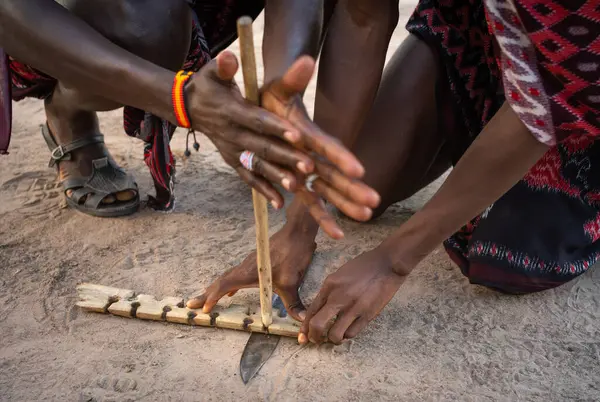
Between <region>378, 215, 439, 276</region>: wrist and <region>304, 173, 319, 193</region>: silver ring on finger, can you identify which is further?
<region>378, 215, 439, 276</region>: wrist

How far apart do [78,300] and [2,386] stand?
1.03 ft

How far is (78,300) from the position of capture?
1.67 metres

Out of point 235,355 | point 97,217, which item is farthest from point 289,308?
point 97,217

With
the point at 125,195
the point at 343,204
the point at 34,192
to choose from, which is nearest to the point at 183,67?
the point at 125,195

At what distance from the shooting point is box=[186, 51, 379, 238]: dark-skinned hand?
1.06m

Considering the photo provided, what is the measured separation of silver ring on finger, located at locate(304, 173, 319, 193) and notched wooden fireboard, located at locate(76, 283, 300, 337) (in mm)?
477

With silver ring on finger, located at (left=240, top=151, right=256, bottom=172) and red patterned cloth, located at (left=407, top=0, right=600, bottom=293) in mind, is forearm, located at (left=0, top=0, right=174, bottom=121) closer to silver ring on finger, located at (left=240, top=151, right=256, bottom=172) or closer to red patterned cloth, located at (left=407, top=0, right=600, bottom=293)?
silver ring on finger, located at (left=240, top=151, right=256, bottom=172)

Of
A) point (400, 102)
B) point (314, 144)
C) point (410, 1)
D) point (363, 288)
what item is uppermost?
point (314, 144)

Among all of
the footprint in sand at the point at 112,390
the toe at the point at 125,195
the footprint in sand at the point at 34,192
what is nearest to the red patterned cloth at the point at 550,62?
the footprint in sand at the point at 112,390

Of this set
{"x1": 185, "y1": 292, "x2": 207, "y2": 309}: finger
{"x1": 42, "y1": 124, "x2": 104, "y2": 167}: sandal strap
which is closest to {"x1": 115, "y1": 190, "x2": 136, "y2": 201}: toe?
{"x1": 42, "y1": 124, "x2": 104, "y2": 167}: sandal strap

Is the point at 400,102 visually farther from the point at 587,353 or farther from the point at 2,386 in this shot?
the point at 2,386

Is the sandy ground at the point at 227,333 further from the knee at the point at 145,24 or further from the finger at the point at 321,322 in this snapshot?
the knee at the point at 145,24

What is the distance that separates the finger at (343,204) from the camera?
1.05 m

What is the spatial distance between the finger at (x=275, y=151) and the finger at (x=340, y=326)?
0.45 m
